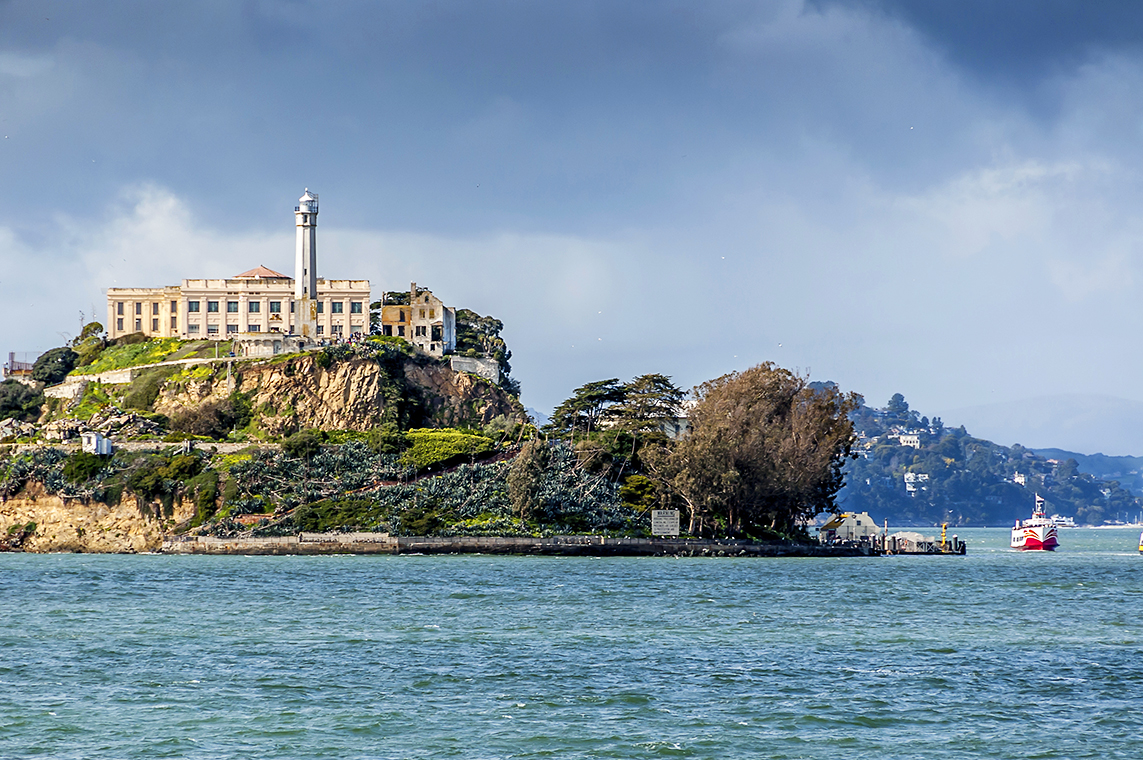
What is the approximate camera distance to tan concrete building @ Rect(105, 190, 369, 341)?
130m

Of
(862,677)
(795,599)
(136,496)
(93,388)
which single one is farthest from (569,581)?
(93,388)

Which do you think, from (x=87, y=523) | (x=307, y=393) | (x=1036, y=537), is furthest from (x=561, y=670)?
(x=1036, y=537)

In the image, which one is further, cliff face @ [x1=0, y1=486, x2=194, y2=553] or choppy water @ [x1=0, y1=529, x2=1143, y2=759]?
cliff face @ [x1=0, y1=486, x2=194, y2=553]

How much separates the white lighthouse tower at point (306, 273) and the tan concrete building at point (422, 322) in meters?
7.39

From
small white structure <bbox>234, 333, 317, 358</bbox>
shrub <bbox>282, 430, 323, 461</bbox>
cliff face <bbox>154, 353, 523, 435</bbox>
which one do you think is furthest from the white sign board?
small white structure <bbox>234, 333, 317, 358</bbox>

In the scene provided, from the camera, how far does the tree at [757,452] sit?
3792 inches

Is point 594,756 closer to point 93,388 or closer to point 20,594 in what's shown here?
point 20,594

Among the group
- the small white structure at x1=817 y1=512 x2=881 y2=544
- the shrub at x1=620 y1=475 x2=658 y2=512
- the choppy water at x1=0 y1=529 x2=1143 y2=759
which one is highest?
the shrub at x1=620 y1=475 x2=658 y2=512

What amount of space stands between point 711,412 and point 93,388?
189 feet

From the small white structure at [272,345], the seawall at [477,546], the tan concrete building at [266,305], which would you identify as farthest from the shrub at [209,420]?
the seawall at [477,546]

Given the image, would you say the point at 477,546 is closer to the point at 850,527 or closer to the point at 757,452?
the point at 757,452

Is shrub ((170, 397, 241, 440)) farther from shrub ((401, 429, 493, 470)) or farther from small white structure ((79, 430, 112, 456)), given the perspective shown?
shrub ((401, 429, 493, 470))

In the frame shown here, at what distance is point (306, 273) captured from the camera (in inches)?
5098

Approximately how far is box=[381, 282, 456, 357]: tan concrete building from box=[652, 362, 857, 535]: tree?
36.5m
